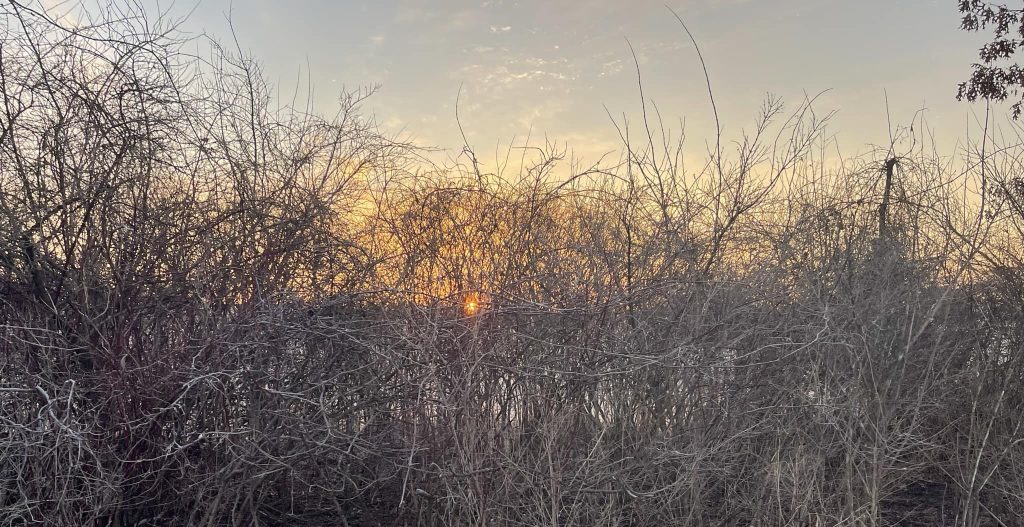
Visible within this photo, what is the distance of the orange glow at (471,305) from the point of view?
4690 millimetres

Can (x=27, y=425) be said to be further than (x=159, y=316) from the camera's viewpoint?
No

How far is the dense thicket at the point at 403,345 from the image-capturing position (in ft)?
14.3

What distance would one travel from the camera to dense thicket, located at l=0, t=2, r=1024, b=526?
4.37 meters

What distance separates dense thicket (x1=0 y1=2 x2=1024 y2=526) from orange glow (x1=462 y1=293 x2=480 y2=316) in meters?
0.03

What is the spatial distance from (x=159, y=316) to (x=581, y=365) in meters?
2.99

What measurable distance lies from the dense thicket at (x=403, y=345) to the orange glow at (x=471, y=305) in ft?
0.11

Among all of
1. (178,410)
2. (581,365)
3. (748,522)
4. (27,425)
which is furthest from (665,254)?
(27,425)

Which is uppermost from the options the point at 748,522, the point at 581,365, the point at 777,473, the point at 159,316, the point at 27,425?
the point at 159,316

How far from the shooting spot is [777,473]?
4598mm

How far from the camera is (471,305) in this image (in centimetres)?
473

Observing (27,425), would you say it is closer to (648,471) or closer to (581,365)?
(581,365)

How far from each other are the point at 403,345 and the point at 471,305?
589mm

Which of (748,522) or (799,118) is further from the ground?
(799,118)

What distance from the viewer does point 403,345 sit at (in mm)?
4812
